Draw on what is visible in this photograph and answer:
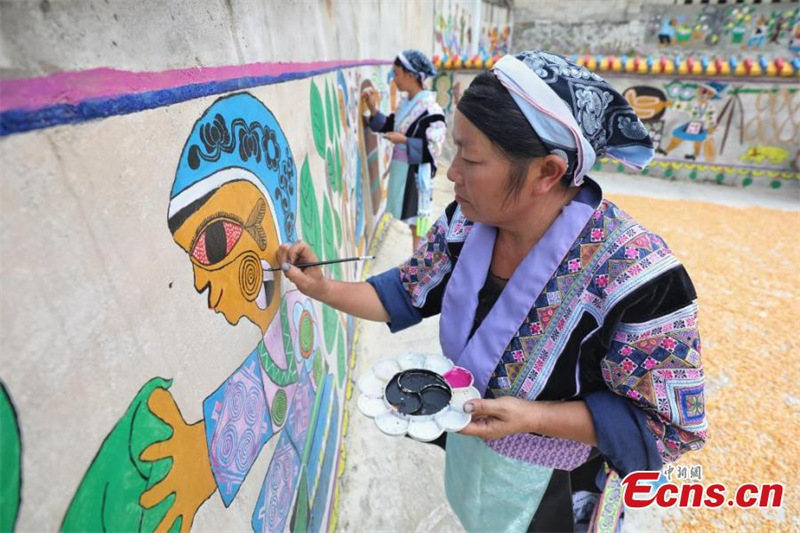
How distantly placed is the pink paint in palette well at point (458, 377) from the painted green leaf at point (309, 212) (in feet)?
2.68

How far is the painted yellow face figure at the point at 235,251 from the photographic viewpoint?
34.6 inches

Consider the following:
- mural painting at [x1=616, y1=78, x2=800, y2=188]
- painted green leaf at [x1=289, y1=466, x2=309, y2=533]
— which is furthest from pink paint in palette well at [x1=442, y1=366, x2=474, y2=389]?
mural painting at [x1=616, y1=78, x2=800, y2=188]

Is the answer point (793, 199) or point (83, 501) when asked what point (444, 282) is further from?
point (793, 199)

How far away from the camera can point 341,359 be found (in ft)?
8.87

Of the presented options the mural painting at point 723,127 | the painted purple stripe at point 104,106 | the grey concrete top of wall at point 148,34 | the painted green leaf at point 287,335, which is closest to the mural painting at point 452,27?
the mural painting at point 723,127

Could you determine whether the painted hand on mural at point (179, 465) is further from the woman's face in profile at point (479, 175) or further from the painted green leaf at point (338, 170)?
the painted green leaf at point (338, 170)

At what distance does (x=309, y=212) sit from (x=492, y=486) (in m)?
1.24

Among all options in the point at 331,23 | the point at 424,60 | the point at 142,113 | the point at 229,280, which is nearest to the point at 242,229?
the point at 229,280

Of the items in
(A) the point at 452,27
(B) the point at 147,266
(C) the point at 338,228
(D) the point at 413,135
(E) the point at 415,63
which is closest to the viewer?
(B) the point at 147,266

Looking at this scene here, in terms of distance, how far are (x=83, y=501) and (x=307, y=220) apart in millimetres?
1345

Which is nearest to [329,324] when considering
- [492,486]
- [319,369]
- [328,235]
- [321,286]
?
[319,369]

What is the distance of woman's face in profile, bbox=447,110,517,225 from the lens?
112 centimetres

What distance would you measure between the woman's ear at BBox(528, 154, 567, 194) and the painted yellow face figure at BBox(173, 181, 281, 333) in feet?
2.35

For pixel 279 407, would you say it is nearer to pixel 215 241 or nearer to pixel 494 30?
pixel 215 241
